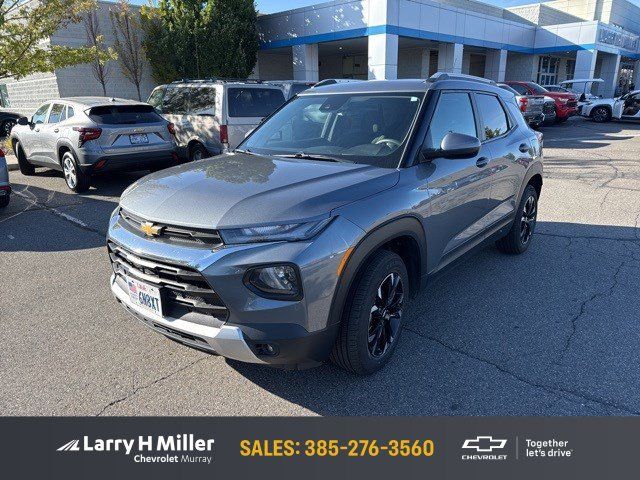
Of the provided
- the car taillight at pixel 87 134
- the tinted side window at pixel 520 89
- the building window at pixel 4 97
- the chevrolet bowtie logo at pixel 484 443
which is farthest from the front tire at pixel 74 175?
the building window at pixel 4 97

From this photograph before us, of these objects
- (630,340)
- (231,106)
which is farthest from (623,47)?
(630,340)

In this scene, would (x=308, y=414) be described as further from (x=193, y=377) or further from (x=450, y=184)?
(x=450, y=184)

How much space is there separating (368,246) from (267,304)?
69 cm

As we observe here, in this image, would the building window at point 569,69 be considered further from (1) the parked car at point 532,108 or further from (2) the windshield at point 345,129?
(2) the windshield at point 345,129

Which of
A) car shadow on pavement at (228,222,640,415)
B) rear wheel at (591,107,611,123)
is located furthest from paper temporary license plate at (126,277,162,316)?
rear wheel at (591,107,611,123)

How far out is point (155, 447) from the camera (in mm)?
2562

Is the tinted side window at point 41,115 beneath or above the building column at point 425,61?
beneath

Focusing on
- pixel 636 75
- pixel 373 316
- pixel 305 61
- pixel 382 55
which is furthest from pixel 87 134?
pixel 636 75

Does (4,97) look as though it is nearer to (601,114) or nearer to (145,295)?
(145,295)

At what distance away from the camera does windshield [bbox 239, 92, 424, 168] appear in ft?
10.9

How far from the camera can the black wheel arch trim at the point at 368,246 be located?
2.52 metres

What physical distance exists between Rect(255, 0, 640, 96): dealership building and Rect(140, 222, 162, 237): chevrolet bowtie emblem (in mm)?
17173

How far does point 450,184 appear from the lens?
11.3 ft

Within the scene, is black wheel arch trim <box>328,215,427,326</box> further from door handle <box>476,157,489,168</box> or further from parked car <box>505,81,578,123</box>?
parked car <box>505,81,578,123</box>
